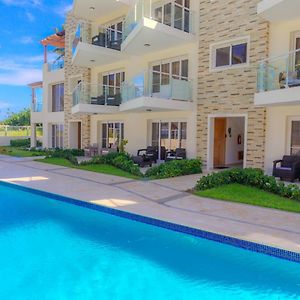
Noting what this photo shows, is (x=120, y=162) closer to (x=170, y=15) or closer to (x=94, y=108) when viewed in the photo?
(x=94, y=108)

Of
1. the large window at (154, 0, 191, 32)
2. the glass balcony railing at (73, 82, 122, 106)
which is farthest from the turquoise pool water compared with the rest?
the glass balcony railing at (73, 82, 122, 106)

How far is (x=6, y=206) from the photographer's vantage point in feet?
32.5

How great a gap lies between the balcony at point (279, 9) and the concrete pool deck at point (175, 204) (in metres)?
6.76

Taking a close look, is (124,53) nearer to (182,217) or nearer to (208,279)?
(182,217)

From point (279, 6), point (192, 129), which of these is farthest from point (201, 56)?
point (279, 6)

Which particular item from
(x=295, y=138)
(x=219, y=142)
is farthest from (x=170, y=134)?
(x=295, y=138)

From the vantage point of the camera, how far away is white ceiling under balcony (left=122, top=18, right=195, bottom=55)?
1530cm

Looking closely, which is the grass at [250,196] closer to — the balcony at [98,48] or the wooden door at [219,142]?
the wooden door at [219,142]

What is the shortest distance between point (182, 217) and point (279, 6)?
8.53 metres

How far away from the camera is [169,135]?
18.1 m

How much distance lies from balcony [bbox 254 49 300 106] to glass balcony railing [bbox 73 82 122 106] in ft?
30.9

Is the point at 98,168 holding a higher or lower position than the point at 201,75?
lower

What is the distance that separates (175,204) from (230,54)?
8934 millimetres

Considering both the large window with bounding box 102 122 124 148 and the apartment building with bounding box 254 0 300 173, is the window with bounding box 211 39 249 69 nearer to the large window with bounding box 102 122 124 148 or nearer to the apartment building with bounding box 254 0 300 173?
the apartment building with bounding box 254 0 300 173
